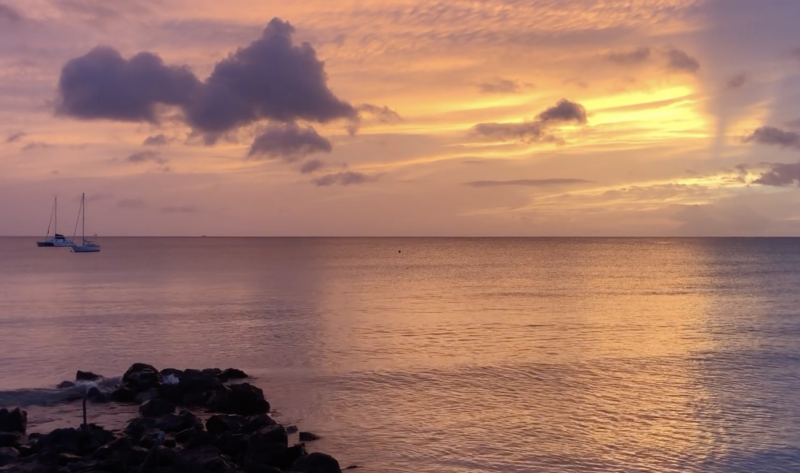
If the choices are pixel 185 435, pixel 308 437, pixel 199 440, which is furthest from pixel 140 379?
pixel 199 440

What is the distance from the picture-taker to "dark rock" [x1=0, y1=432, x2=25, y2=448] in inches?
960

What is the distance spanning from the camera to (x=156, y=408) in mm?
29172

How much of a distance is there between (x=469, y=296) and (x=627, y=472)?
56.4 metres

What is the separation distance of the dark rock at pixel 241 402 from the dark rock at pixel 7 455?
839 cm

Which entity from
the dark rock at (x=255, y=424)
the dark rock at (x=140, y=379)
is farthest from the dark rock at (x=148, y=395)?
the dark rock at (x=255, y=424)

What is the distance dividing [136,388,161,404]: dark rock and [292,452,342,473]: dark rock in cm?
1253

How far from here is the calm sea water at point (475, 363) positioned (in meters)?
25.7

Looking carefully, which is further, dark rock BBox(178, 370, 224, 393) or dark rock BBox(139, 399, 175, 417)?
dark rock BBox(178, 370, 224, 393)

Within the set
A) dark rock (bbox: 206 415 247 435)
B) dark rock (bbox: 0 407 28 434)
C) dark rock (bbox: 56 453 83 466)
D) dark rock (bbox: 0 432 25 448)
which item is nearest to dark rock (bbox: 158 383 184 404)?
dark rock (bbox: 206 415 247 435)

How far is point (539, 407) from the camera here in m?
30.8

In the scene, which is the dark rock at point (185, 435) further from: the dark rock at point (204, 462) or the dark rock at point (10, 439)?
the dark rock at point (10, 439)

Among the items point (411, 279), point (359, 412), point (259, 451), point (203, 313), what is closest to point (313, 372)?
point (359, 412)

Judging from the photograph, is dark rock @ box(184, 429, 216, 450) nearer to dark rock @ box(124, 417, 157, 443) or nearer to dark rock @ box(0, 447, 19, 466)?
dark rock @ box(124, 417, 157, 443)

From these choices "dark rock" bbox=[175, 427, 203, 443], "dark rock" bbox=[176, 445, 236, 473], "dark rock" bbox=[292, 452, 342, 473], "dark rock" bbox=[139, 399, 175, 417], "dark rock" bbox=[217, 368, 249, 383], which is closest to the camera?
"dark rock" bbox=[176, 445, 236, 473]
